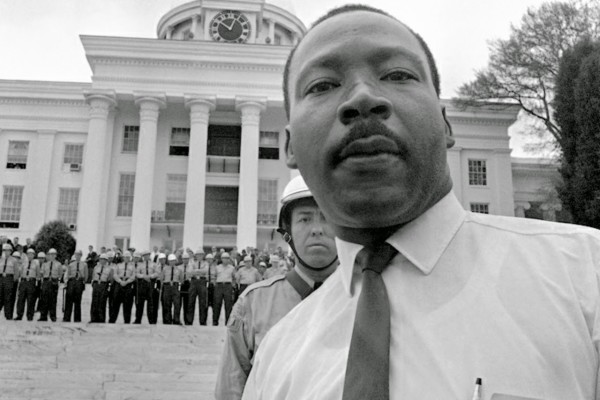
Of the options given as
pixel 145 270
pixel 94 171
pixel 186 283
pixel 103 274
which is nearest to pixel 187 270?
pixel 186 283

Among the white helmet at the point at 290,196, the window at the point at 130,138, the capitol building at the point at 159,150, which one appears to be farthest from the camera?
the window at the point at 130,138

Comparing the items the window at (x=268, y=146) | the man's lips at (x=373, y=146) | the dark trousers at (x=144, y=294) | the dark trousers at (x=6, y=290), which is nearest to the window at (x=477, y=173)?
the window at (x=268, y=146)

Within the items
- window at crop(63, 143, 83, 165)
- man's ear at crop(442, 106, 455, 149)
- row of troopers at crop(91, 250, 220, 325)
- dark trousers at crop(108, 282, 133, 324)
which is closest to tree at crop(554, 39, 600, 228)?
row of troopers at crop(91, 250, 220, 325)

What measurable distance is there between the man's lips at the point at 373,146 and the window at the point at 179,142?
31.2 meters

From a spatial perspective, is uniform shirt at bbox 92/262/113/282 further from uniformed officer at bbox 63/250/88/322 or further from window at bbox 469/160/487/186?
window at bbox 469/160/487/186

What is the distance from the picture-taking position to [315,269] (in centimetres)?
249

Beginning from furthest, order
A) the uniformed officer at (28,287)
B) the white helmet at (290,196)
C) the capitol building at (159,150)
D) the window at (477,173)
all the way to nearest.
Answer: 1. the window at (477,173)
2. the capitol building at (159,150)
3. the uniformed officer at (28,287)
4. the white helmet at (290,196)

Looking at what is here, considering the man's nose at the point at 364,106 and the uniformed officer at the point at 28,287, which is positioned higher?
the man's nose at the point at 364,106

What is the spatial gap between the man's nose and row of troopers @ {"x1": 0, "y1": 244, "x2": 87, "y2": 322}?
14.7 meters

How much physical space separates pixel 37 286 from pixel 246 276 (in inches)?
218

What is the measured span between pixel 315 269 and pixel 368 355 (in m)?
1.68

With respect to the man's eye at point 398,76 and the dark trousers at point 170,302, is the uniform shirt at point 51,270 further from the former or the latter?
the man's eye at point 398,76

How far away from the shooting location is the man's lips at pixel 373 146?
2.81ft

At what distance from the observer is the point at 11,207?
101 feet
